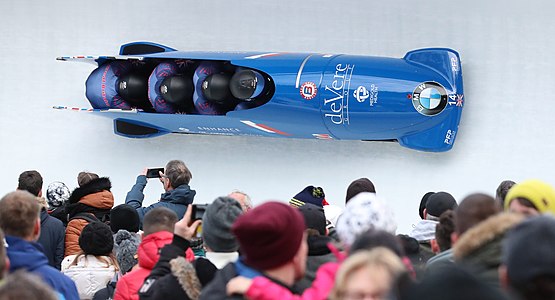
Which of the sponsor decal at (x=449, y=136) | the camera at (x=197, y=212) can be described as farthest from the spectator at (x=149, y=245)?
the sponsor decal at (x=449, y=136)

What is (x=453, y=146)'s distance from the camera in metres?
7.79

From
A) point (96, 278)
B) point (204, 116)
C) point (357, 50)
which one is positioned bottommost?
point (96, 278)

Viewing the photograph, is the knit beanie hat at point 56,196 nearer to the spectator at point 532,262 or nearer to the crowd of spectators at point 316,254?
the crowd of spectators at point 316,254

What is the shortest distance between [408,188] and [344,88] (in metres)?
1.39

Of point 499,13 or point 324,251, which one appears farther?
point 499,13

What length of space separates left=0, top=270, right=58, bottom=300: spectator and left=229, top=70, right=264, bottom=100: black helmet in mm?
5164

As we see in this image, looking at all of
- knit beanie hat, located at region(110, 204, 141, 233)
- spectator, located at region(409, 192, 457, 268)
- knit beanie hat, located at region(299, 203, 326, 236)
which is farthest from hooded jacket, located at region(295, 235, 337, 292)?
knit beanie hat, located at region(110, 204, 141, 233)

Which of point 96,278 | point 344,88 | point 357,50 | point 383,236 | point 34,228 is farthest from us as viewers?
point 357,50

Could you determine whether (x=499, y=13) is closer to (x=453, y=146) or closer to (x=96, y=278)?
(x=453, y=146)

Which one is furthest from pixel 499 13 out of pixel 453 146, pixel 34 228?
pixel 34 228

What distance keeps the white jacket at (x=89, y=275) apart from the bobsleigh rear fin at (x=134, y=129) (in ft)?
12.2

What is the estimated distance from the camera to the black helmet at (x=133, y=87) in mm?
8125

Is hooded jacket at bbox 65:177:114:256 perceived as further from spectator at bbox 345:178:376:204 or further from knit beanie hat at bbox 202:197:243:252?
knit beanie hat at bbox 202:197:243:252

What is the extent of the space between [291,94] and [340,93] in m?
0.43
